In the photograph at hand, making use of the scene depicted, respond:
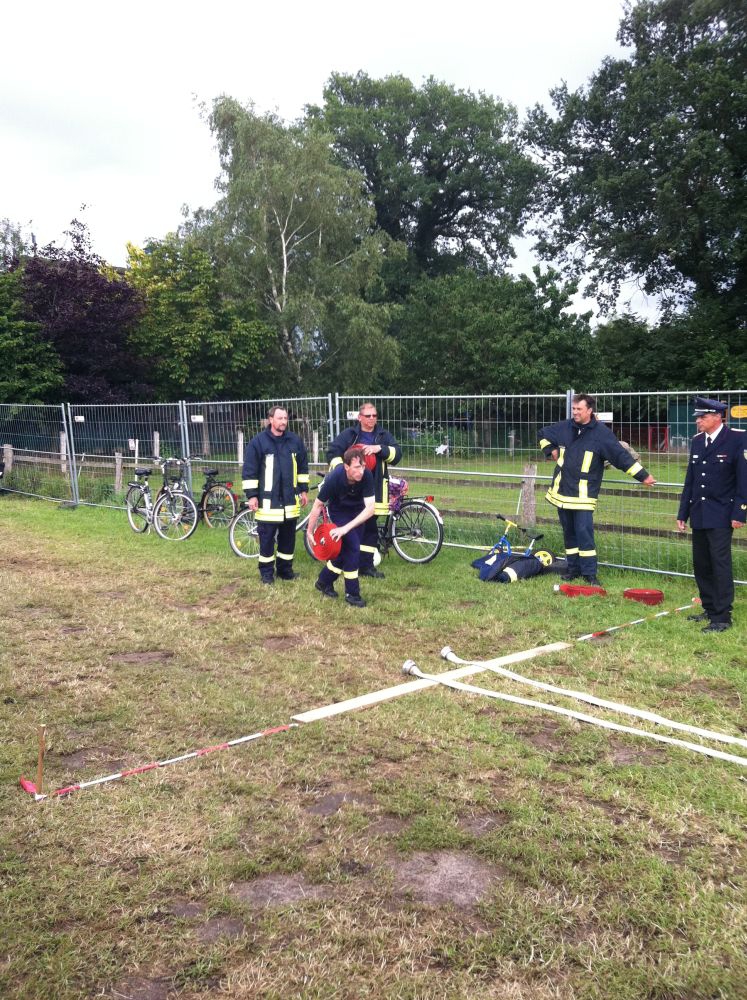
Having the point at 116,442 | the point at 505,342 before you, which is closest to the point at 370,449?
the point at 116,442

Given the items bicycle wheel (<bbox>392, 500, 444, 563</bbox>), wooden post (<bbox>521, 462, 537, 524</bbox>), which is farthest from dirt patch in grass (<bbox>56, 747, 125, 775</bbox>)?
wooden post (<bbox>521, 462, 537, 524</bbox>)

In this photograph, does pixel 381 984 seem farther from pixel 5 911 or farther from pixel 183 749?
pixel 183 749

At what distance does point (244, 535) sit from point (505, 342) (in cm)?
2193

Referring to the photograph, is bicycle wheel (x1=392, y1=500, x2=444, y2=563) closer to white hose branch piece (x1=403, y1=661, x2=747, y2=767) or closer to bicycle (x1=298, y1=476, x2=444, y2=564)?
bicycle (x1=298, y1=476, x2=444, y2=564)

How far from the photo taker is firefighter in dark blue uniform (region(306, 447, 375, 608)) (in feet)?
23.6

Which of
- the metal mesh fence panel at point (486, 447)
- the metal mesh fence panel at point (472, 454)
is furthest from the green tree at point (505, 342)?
the metal mesh fence panel at point (472, 454)

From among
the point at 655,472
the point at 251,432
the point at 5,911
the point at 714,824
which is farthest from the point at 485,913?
the point at 251,432

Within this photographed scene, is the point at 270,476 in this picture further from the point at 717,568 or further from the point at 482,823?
the point at 482,823

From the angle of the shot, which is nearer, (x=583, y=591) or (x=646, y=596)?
(x=646, y=596)

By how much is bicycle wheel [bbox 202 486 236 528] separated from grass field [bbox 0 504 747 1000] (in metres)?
5.16

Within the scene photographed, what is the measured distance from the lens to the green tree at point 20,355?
20.0m

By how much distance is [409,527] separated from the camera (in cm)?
929

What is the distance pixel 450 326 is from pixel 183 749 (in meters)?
29.5

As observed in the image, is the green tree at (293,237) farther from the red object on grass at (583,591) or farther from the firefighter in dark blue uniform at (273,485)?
the red object on grass at (583,591)
